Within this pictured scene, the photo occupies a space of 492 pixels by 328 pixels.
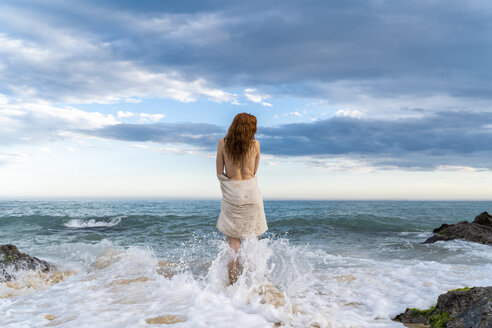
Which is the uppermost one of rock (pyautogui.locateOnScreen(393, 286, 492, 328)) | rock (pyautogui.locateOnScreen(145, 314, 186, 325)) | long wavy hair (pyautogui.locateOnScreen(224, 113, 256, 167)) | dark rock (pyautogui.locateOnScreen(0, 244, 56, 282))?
long wavy hair (pyautogui.locateOnScreen(224, 113, 256, 167))

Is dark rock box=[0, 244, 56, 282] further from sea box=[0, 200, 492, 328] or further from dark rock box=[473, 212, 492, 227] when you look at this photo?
dark rock box=[473, 212, 492, 227]

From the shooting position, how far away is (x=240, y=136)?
15.1 feet

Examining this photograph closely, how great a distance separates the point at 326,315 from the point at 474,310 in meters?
1.49

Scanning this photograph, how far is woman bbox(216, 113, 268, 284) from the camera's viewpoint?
467 cm

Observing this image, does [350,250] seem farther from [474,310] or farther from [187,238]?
[474,310]

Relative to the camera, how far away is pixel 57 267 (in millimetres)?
7965

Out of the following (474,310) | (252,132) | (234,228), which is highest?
(252,132)

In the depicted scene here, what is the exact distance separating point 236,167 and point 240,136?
17.8 inches

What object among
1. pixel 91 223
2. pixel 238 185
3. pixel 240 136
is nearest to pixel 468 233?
pixel 238 185

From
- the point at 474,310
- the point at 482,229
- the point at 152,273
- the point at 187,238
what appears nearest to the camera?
the point at 474,310

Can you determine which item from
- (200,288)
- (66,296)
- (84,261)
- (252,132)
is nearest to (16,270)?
(84,261)

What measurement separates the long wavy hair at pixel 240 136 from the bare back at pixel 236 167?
6 cm

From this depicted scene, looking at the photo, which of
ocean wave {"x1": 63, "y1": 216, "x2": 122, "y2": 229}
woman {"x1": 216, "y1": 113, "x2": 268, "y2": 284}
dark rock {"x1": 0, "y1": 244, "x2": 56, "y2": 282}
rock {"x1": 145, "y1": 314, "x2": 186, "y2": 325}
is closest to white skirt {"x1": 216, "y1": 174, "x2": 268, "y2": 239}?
woman {"x1": 216, "y1": 113, "x2": 268, "y2": 284}

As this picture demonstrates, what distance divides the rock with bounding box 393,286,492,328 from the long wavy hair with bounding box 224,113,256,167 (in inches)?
108
